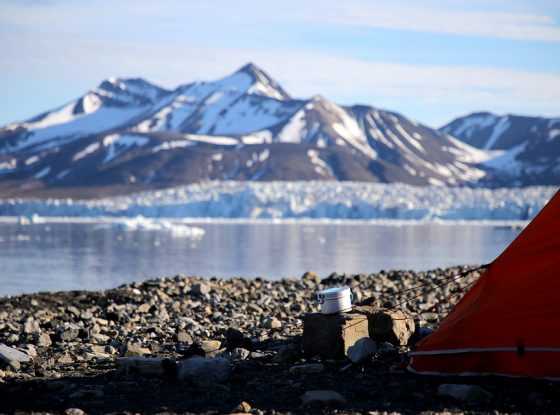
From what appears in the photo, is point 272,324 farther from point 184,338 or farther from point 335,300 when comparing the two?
point 335,300

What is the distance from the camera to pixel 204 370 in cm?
765

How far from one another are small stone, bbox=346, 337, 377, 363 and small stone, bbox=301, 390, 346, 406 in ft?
3.69

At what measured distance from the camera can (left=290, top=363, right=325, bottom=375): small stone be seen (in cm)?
788

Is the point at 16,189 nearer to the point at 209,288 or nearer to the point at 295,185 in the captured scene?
the point at 295,185

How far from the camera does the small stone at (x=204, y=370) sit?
762cm

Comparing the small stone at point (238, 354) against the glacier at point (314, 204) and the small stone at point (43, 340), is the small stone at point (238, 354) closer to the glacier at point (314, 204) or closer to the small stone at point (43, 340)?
the small stone at point (43, 340)

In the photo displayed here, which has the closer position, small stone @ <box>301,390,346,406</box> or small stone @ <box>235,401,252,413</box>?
small stone @ <box>235,401,252,413</box>

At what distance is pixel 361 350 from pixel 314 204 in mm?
83817

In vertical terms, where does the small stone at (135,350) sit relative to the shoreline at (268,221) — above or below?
above

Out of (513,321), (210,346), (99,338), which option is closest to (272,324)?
(99,338)

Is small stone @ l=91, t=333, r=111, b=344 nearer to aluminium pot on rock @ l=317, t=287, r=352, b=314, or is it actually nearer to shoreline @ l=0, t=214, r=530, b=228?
aluminium pot on rock @ l=317, t=287, r=352, b=314

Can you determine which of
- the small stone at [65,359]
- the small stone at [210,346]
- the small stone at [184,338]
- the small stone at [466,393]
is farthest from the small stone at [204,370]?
the small stone at [184,338]

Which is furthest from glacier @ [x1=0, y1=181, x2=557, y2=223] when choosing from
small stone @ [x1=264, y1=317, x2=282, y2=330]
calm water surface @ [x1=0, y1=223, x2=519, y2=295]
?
small stone @ [x1=264, y1=317, x2=282, y2=330]

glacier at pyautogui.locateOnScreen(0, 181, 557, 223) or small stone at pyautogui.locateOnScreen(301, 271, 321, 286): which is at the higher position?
glacier at pyautogui.locateOnScreen(0, 181, 557, 223)
